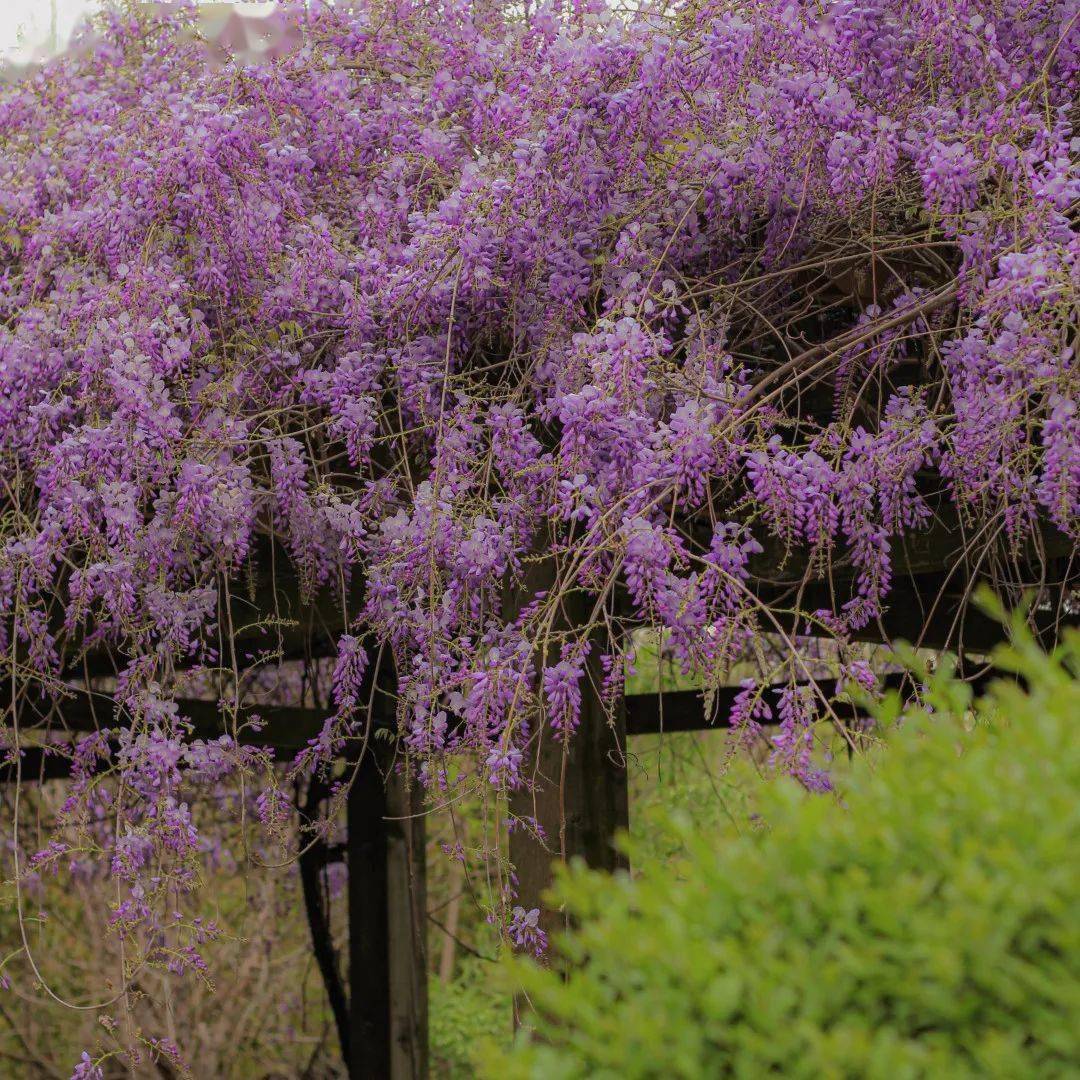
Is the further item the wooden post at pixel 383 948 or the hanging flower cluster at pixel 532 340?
the wooden post at pixel 383 948

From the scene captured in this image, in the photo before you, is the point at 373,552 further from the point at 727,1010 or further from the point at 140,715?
the point at 727,1010

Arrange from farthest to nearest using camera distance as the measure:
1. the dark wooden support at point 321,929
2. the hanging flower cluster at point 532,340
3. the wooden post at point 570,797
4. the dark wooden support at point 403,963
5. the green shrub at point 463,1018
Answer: the green shrub at point 463,1018 < the dark wooden support at point 321,929 < the dark wooden support at point 403,963 < the wooden post at point 570,797 < the hanging flower cluster at point 532,340

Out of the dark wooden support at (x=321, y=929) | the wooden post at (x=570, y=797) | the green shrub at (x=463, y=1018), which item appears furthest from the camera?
the green shrub at (x=463, y=1018)

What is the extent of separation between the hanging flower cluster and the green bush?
37.0 inches

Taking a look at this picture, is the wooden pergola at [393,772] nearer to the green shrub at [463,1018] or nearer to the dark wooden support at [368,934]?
the dark wooden support at [368,934]

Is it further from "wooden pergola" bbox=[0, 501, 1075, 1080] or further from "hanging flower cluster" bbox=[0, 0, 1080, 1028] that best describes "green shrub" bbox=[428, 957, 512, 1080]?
"hanging flower cluster" bbox=[0, 0, 1080, 1028]

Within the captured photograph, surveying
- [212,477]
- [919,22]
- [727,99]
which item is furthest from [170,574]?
[919,22]

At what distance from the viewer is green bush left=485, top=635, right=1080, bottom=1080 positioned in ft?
3.89

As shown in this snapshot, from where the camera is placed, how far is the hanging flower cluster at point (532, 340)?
8.44 ft

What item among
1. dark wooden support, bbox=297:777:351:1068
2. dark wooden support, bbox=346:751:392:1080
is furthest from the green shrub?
dark wooden support, bbox=346:751:392:1080

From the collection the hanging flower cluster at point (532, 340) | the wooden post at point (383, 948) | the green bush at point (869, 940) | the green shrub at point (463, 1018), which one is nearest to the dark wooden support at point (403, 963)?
the wooden post at point (383, 948)

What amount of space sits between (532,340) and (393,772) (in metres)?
1.81

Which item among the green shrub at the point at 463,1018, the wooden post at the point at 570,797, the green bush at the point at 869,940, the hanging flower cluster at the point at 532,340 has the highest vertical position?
the hanging flower cluster at the point at 532,340

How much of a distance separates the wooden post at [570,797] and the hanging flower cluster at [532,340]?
8cm
